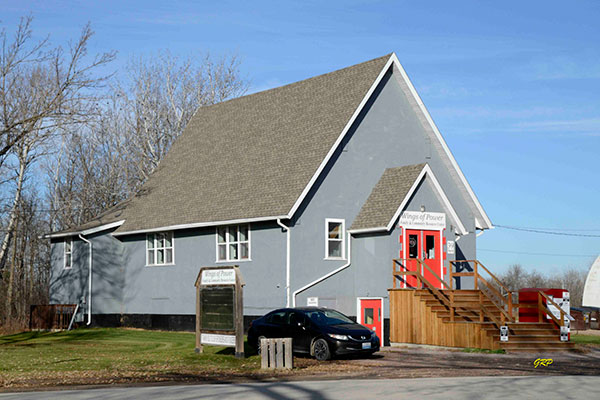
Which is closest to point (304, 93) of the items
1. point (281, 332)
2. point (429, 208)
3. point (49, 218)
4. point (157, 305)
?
point (429, 208)

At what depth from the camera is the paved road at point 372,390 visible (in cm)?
1409

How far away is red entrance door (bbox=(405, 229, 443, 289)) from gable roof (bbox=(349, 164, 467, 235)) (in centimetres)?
105

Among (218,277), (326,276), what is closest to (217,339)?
(218,277)

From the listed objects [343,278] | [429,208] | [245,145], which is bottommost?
[343,278]

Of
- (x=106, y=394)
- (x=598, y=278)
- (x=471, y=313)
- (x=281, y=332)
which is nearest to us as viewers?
(x=106, y=394)

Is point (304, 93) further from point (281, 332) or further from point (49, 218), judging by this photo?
point (49, 218)

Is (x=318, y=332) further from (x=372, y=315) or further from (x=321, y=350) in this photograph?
(x=372, y=315)

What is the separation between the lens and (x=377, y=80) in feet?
104

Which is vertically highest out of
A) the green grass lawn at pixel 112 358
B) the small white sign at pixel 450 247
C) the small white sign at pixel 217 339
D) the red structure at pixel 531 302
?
the small white sign at pixel 450 247

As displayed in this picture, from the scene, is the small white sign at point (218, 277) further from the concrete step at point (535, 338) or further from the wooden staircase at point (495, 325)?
the concrete step at point (535, 338)

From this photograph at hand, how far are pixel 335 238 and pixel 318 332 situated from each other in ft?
27.1

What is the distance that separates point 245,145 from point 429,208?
8.86 m

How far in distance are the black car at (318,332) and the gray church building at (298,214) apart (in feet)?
15.8

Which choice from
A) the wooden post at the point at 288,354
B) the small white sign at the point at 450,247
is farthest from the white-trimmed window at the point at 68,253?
the wooden post at the point at 288,354
